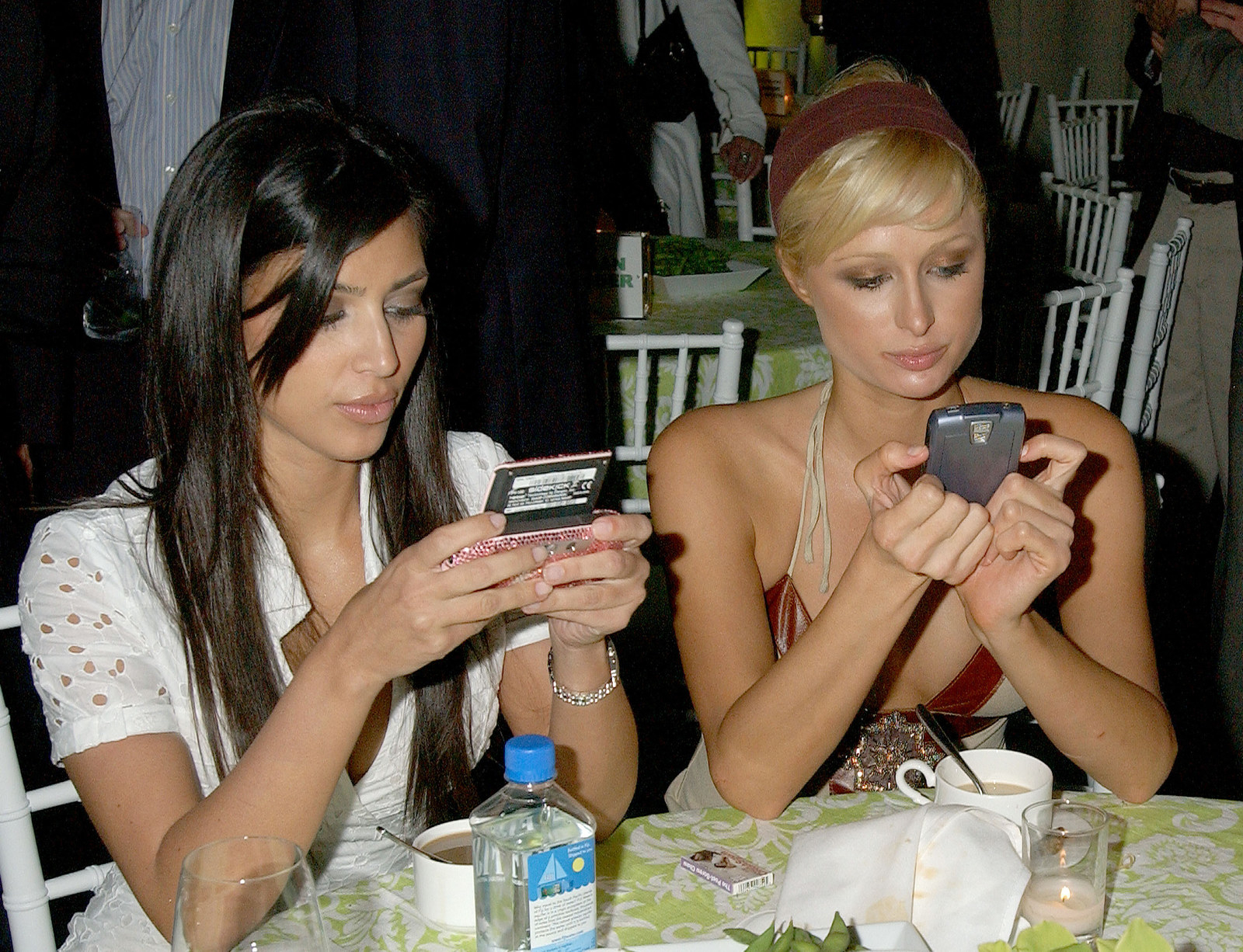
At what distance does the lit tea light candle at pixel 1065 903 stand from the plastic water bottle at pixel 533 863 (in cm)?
37

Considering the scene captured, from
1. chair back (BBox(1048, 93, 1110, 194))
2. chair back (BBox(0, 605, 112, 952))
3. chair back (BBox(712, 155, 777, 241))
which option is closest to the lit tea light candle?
chair back (BBox(0, 605, 112, 952))

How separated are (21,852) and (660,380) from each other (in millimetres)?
1894

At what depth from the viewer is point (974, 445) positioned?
1.19m

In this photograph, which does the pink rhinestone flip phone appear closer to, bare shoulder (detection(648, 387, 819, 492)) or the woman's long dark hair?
the woman's long dark hair

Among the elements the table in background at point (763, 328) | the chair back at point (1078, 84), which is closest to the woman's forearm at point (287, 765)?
the table in background at point (763, 328)

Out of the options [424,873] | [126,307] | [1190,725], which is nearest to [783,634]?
[424,873]

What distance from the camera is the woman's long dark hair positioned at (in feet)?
4.22

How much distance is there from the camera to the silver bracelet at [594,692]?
137 centimetres

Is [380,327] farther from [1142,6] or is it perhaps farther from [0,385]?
[1142,6]

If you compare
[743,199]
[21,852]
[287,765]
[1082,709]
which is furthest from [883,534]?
[743,199]

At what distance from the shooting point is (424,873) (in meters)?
1.00

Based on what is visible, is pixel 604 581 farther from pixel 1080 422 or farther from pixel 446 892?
pixel 1080 422

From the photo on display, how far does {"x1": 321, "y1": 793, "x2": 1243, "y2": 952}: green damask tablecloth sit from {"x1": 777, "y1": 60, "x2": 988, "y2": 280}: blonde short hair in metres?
0.76

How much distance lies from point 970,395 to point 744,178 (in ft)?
9.73
